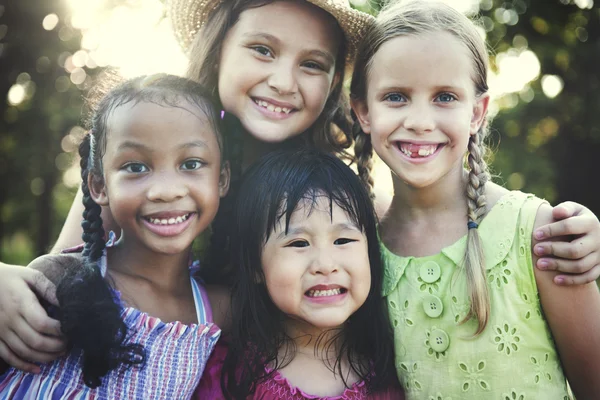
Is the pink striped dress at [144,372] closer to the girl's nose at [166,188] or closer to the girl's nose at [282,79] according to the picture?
the girl's nose at [166,188]

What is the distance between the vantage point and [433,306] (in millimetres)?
2438

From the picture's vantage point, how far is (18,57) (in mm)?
9570

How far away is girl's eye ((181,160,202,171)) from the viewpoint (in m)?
2.44

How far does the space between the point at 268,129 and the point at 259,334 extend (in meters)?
0.95

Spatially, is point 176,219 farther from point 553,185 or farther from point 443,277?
point 553,185

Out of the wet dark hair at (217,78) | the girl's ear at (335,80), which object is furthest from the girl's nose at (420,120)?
the girl's ear at (335,80)

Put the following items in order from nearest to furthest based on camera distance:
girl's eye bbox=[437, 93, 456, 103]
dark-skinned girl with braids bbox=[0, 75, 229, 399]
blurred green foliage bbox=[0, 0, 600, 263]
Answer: dark-skinned girl with braids bbox=[0, 75, 229, 399], girl's eye bbox=[437, 93, 456, 103], blurred green foliage bbox=[0, 0, 600, 263]

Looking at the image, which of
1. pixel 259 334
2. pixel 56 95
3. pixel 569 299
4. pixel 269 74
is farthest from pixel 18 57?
pixel 569 299

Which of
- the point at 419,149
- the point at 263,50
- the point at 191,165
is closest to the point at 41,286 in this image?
the point at 191,165

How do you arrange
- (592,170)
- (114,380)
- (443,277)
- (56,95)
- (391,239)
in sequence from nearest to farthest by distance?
1. (114,380)
2. (443,277)
3. (391,239)
4. (592,170)
5. (56,95)

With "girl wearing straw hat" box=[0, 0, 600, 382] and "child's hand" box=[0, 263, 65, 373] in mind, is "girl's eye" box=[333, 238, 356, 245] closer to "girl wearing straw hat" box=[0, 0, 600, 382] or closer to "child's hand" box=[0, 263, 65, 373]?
"girl wearing straw hat" box=[0, 0, 600, 382]

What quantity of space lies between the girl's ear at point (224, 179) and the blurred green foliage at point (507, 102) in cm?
656

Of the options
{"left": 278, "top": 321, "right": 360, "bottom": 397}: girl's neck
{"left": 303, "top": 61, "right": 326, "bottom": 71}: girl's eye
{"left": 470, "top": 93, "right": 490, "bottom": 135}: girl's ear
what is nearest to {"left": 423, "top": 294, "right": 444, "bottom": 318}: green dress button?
{"left": 278, "top": 321, "right": 360, "bottom": 397}: girl's neck

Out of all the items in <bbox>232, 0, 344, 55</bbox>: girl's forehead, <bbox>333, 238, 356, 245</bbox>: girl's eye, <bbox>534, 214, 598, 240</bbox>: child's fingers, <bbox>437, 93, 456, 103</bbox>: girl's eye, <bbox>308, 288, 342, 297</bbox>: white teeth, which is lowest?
<bbox>308, 288, 342, 297</bbox>: white teeth
